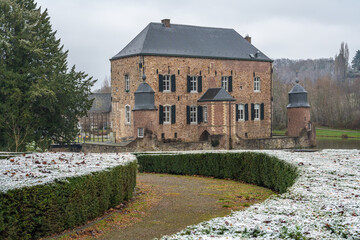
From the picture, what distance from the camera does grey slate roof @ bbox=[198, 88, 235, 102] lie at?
116ft

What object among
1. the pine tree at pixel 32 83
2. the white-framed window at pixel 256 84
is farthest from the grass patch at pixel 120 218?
the white-framed window at pixel 256 84

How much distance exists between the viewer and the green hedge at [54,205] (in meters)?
6.77

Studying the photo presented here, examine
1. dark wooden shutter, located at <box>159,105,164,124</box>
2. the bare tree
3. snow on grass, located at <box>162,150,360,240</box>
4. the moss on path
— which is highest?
the bare tree

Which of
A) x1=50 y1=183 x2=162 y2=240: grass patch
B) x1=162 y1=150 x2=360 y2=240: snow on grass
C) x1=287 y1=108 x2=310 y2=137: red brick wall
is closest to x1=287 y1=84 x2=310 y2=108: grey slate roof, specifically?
x1=287 y1=108 x2=310 y2=137: red brick wall

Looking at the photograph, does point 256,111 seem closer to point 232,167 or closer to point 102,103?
point 232,167

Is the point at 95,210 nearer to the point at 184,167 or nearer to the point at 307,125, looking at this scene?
the point at 184,167

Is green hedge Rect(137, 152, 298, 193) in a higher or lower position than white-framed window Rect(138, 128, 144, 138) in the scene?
lower

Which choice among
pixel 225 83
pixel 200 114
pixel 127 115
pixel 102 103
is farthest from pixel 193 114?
pixel 102 103

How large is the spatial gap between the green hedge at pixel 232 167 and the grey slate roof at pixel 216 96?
16.5 m

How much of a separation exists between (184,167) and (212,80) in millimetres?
20083

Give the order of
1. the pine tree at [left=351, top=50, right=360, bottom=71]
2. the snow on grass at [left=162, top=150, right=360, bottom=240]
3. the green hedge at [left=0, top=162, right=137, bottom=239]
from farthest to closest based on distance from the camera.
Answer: the pine tree at [left=351, top=50, right=360, bottom=71] < the green hedge at [left=0, top=162, right=137, bottom=239] < the snow on grass at [left=162, top=150, right=360, bottom=240]

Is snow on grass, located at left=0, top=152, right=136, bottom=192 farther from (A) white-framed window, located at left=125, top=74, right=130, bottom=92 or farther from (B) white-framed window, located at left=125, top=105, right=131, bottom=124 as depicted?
(A) white-framed window, located at left=125, top=74, right=130, bottom=92

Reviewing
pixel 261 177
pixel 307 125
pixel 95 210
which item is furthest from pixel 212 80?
pixel 95 210

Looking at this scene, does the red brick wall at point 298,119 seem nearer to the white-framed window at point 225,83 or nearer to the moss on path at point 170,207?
the white-framed window at point 225,83
